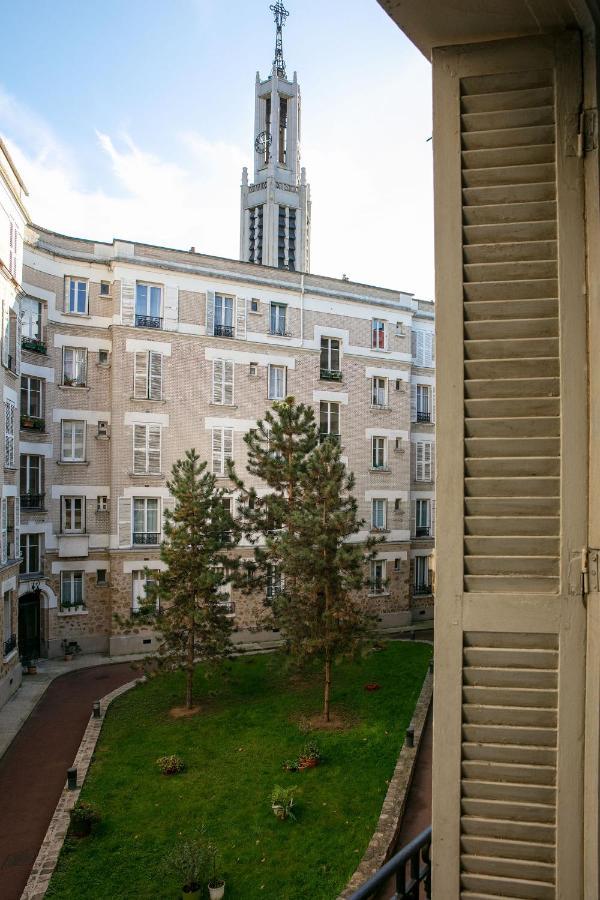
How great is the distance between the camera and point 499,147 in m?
3.07

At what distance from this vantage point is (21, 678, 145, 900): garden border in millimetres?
9323

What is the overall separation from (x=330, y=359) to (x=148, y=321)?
7283mm

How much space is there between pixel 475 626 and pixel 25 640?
22568mm

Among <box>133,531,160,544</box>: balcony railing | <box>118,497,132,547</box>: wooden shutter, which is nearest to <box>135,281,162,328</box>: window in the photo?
<box>118,497,132,547</box>: wooden shutter

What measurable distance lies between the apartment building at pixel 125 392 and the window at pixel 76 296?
0.11 feet

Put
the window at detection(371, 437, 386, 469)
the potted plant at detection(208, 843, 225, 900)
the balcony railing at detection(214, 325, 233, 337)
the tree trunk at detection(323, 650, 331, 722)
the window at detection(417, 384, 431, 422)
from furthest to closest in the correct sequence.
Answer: the window at detection(417, 384, 431, 422), the window at detection(371, 437, 386, 469), the balcony railing at detection(214, 325, 233, 337), the tree trunk at detection(323, 650, 331, 722), the potted plant at detection(208, 843, 225, 900)

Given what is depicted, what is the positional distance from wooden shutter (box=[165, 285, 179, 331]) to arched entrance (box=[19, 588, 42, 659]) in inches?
399

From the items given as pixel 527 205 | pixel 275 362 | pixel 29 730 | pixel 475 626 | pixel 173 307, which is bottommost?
pixel 29 730

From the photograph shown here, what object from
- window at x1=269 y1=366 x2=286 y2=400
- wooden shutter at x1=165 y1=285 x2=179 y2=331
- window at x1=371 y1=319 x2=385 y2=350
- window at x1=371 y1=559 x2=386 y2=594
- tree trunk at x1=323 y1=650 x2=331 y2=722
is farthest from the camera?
window at x1=371 y1=319 x2=385 y2=350

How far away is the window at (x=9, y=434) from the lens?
57.5 ft

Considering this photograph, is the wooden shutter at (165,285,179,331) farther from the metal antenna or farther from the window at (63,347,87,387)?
the metal antenna

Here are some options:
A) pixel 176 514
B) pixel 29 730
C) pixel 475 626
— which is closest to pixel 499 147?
pixel 475 626

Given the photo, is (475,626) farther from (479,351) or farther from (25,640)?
(25,640)

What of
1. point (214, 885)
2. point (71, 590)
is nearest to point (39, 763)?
point (214, 885)
